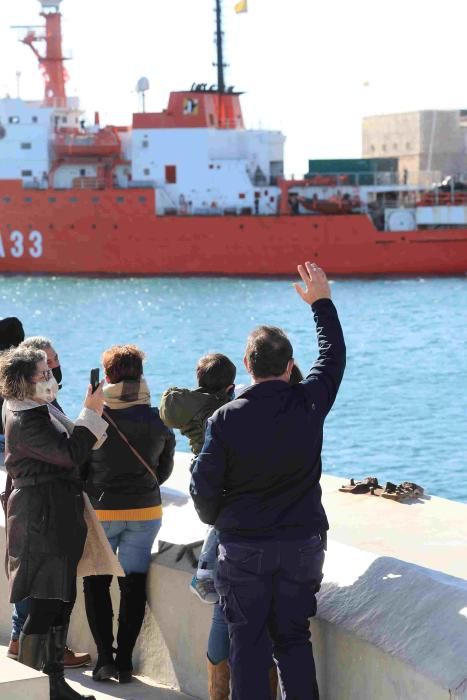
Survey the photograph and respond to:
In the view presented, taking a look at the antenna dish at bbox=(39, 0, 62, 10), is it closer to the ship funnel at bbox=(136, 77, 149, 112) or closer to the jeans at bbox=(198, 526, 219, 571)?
the ship funnel at bbox=(136, 77, 149, 112)

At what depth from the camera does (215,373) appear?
3.32 m

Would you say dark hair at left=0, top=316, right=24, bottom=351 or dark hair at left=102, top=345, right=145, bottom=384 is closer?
dark hair at left=102, top=345, right=145, bottom=384

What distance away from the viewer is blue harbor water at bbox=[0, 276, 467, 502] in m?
13.9

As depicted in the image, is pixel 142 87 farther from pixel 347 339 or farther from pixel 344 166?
pixel 347 339

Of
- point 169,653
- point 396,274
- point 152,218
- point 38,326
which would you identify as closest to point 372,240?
point 396,274

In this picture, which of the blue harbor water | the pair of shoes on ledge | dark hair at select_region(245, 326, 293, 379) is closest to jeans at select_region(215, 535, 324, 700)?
dark hair at select_region(245, 326, 293, 379)

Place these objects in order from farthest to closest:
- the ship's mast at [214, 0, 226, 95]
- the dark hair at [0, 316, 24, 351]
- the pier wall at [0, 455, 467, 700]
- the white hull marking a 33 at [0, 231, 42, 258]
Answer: the ship's mast at [214, 0, 226, 95] → the white hull marking a 33 at [0, 231, 42, 258] → the dark hair at [0, 316, 24, 351] → the pier wall at [0, 455, 467, 700]

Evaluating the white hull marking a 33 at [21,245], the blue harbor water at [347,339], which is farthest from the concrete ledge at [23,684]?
the white hull marking a 33 at [21,245]

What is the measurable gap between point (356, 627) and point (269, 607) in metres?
0.18

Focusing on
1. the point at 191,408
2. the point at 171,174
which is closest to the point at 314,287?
the point at 191,408

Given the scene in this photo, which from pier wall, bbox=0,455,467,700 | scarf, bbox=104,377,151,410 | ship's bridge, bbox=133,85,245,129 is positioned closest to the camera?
pier wall, bbox=0,455,467,700

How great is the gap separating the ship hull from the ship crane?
4305 millimetres

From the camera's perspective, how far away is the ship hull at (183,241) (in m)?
35.8

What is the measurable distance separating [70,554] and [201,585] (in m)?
0.31
